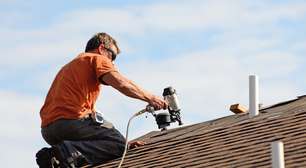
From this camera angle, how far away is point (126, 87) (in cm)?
866

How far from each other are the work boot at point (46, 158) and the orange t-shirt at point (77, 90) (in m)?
0.32

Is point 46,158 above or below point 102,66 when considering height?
below

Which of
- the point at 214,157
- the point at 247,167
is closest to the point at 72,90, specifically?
the point at 214,157

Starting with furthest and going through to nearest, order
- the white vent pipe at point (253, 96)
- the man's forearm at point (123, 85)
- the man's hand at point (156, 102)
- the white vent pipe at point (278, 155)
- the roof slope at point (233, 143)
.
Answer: the white vent pipe at point (253, 96), the man's hand at point (156, 102), the man's forearm at point (123, 85), the roof slope at point (233, 143), the white vent pipe at point (278, 155)

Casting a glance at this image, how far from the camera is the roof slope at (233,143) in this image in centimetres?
767

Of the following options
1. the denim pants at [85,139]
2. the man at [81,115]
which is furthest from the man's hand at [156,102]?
the denim pants at [85,139]

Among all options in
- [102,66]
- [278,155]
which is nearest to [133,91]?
[102,66]

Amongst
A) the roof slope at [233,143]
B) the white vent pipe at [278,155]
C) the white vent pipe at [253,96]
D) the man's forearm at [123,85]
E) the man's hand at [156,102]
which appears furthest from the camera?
the white vent pipe at [253,96]

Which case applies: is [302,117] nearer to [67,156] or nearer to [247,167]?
[247,167]

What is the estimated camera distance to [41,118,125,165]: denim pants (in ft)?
28.9

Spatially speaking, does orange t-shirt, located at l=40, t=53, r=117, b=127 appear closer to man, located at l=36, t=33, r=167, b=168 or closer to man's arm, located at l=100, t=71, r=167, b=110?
man, located at l=36, t=33, r=167, b=168

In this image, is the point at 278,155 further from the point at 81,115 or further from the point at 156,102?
the point at 81,115

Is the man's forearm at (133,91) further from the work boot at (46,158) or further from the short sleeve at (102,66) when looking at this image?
the work boot at (46,158)

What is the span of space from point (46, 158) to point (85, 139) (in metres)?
0.42
